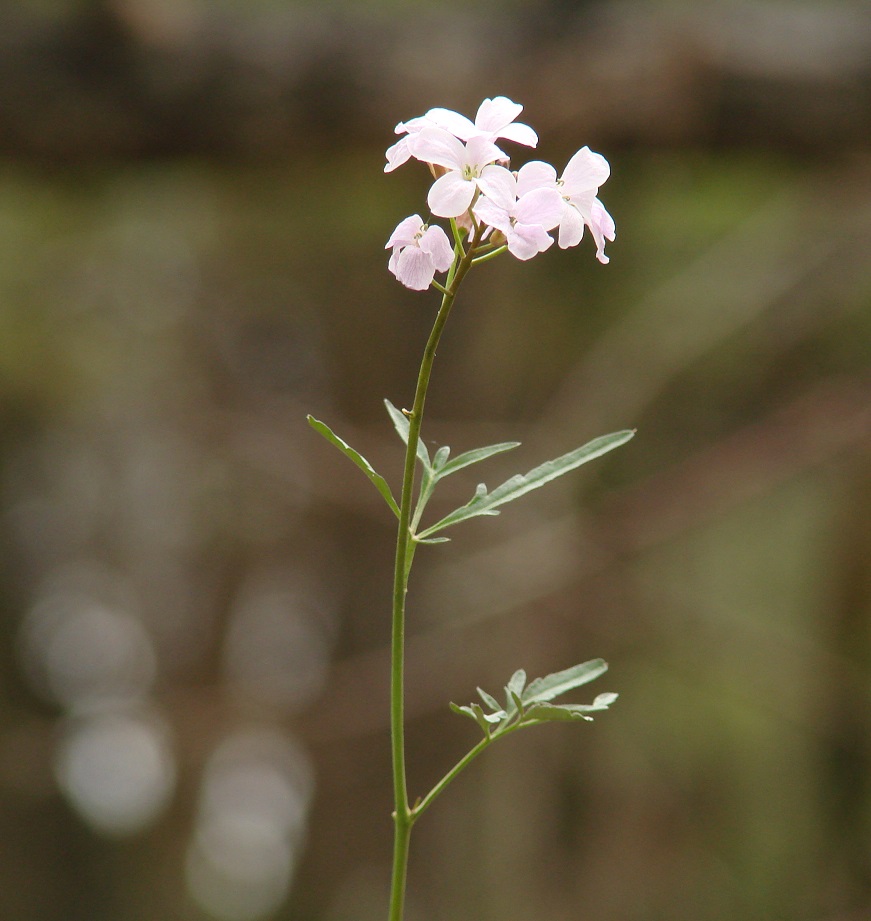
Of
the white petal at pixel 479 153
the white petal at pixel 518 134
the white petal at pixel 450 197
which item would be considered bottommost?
the white petal at pixel 450 197

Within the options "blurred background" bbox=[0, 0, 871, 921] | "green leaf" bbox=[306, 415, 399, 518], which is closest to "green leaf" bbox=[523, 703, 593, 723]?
"green leaf" bbox=[306, 415, 399, 518]

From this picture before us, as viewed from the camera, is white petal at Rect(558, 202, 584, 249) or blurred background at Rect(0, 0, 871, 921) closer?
white petal at Rect(558, 202, 584, 249)

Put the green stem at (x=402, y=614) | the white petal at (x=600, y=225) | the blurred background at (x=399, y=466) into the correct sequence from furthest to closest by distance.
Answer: the blurred background at (x=399, y=466) → the white petal at (x=600, y=225) → the green stem at (x=402, y=614)

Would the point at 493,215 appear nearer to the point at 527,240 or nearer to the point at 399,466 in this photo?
the point at 527,240

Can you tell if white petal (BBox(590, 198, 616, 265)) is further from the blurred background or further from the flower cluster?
the blurred background

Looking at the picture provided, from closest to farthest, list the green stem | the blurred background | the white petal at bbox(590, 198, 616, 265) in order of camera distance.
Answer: the green stem, the white petal at bbox(590, 198, 616, 265), the blurred background

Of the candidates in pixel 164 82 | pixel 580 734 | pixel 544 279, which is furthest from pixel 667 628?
pixel 164 82

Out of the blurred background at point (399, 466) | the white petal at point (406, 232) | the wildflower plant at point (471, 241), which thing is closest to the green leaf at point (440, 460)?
the wildflower plant at point (471, 241)

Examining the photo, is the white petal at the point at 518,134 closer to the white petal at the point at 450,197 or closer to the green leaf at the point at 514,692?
the white petal at the point at 450,197

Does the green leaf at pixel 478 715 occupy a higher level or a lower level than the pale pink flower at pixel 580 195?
lower
